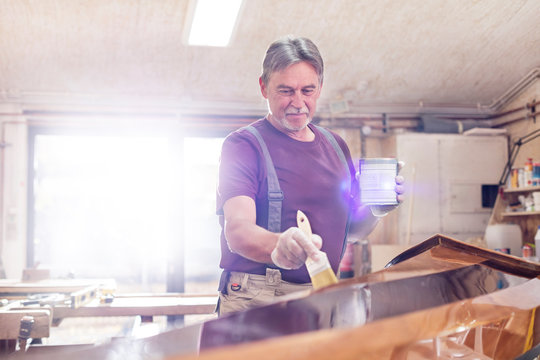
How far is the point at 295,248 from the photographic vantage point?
1.22 metres

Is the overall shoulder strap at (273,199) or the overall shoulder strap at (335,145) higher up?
the overall shoulder strap at (335,145)

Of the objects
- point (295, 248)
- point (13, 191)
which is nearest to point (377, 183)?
point (295, 248)

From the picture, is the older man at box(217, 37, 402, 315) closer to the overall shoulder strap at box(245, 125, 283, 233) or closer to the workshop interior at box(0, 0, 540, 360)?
the overall shoulder strap at box(245, 125, 283, 233)

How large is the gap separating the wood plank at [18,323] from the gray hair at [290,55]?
7.50 ft

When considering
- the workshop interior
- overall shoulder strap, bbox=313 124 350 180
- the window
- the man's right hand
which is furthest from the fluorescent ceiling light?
the man's right hand

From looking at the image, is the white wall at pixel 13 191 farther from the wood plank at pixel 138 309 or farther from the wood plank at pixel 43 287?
the wood plank at pixel 138 309

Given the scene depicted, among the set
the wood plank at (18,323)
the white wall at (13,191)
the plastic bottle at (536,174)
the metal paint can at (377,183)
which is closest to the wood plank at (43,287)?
the wood plank at (18,323)

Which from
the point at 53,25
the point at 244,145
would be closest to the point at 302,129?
the point at 244,145

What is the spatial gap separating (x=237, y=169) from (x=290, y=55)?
16.7 inches

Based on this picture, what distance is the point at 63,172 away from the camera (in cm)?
696

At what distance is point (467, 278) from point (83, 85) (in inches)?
229

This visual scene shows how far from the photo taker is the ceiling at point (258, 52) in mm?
5230

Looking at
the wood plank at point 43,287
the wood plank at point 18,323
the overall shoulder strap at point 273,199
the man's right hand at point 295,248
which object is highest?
the overall shoulder strap at point 273,199

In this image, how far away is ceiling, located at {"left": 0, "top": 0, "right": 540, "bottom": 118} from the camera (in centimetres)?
523
